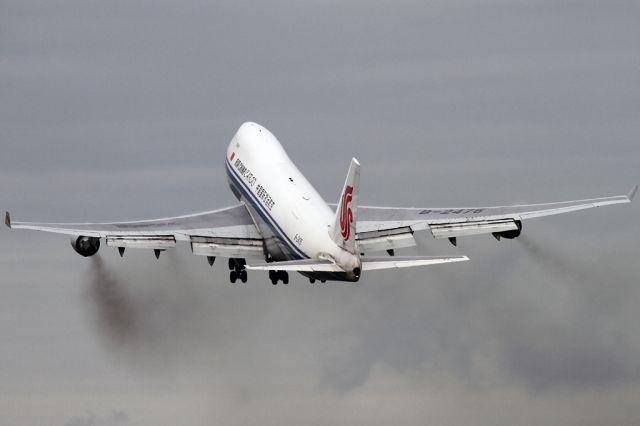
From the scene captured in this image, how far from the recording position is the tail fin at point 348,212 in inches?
3812

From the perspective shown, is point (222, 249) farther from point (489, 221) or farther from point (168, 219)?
point (489, 221)

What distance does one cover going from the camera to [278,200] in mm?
108375

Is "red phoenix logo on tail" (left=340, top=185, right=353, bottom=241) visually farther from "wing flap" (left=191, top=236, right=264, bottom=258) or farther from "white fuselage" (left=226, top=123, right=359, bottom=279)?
"wing flap" (left=191, top=236, right=264, bottom=258)

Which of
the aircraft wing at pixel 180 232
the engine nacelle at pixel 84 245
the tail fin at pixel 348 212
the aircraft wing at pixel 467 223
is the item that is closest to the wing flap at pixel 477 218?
the aircraft wing at pixel 467 223

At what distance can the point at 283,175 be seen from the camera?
367 feet

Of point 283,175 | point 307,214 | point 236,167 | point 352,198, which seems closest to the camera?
point 352,198

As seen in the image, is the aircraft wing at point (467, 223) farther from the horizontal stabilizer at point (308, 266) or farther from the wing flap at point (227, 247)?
the horizontal stabilizer at point (308, 266)

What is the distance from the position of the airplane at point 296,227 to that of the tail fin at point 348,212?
5cm

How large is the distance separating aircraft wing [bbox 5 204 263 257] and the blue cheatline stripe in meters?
1.36

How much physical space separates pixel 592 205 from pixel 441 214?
8843mm

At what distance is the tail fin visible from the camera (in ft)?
318

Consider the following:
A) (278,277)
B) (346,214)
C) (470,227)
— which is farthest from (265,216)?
(346,214)

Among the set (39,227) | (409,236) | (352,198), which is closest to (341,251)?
(352,198)

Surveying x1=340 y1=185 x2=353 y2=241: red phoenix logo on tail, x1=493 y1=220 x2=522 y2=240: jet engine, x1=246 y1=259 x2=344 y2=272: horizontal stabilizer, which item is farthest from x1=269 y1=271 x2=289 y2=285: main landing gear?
x1=493 y1=220 x2=522 y2=240: jet engine
